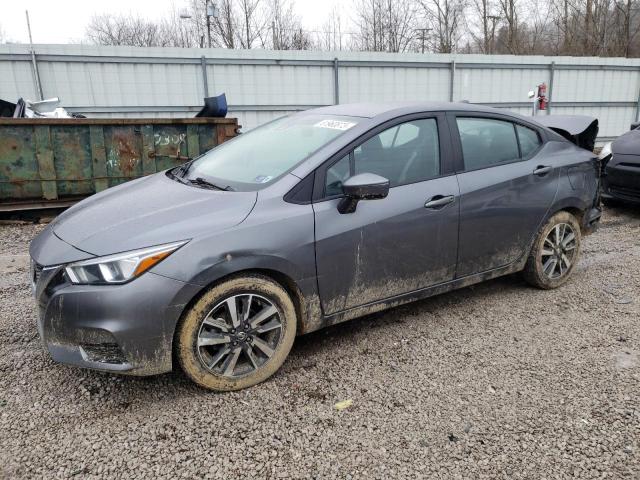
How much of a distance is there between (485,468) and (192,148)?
6.38 m

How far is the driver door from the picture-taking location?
2908 millimetres

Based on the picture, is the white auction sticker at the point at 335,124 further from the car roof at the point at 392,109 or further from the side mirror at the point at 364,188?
the side mirror at the point at 364,188

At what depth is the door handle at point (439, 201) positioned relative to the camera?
10.6ft

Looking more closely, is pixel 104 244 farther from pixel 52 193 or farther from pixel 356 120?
pixel 52 193

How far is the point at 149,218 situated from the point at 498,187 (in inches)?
93.0

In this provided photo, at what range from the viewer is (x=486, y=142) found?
3652 millimetres

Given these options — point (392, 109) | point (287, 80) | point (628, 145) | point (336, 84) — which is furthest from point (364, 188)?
point (336, 84)

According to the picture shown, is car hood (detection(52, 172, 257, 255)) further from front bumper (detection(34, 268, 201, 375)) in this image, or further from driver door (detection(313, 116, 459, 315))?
driver door (detection(313, 116, 459, 315))

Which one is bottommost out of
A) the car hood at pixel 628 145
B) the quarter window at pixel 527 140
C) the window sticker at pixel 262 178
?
the car hood at pixel 628 145

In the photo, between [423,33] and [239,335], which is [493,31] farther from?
[239,335]

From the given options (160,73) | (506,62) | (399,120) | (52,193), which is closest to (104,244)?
(399,120)

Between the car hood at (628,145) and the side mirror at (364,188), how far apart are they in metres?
Answer: 5.17

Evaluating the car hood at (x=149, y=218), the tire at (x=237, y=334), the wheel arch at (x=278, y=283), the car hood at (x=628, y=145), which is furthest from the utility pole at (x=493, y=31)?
the tire at (x=237, y=334)

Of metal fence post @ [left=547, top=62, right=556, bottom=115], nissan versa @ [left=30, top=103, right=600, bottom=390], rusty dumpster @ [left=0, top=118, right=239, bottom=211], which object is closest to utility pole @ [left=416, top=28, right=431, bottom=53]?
metal fence post @ [left=547, top=62, right=556, bottom=115]
